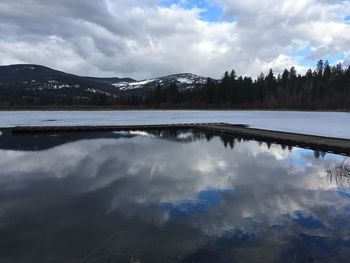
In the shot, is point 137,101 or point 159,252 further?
point 137,101

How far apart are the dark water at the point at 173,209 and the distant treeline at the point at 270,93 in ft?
305

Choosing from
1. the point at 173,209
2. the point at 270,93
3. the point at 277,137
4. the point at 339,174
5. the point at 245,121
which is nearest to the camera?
the point at 173,209

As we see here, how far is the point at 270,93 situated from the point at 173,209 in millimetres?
119677

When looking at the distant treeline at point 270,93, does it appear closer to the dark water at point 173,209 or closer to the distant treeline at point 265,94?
the distant treeline at point 265,94

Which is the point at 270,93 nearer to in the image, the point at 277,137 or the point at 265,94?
the point at 265,94

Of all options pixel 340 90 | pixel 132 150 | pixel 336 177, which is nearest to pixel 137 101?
pixel 340 90

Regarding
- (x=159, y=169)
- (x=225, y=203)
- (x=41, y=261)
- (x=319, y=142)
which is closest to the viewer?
(x=41, y=261)

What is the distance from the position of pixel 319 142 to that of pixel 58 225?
2007cm

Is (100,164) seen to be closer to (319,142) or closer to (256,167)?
(256,167)

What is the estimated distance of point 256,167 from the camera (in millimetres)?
17875

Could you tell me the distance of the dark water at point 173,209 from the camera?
775cm

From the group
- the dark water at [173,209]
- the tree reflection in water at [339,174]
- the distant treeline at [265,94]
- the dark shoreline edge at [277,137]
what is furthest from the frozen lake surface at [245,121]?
the distant treeline at [265,94]

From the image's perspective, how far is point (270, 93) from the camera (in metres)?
125

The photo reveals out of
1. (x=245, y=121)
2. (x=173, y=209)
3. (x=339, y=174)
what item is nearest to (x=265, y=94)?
(x=245, y=121)
